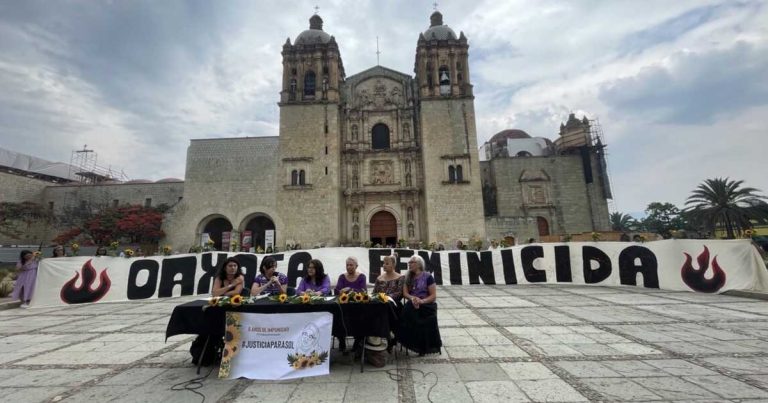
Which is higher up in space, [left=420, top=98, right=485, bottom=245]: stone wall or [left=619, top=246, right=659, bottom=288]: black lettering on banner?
[left=420, top=98, right=485, bottom=245]: stone wall

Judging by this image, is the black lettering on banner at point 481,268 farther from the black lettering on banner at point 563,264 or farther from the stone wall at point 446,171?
the stone wall at point 446,171

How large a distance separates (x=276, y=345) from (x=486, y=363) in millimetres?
2552

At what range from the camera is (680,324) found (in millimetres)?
5637

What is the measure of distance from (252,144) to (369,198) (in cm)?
924

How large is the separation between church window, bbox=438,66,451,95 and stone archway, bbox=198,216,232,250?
58.7 feet

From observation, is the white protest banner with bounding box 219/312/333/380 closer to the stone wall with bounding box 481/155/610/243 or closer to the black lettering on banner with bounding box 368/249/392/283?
the black lettering on banner with bounding box 368/249/392/283

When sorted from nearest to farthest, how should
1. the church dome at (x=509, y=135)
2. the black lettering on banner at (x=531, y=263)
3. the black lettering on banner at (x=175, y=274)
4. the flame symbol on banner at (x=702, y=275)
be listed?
1. the flame symbol on banner at (x=702, y=275)
2. the black lettering on banner at (x=175, y=274)
3. the black lettering on banner at (x=531, y=263)
4. the church dome at (x=509, y=135)

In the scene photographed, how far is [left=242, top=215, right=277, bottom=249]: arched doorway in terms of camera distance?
2280 cm

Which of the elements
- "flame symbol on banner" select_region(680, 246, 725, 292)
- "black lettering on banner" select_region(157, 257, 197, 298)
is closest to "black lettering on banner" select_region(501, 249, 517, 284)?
"flame symbol on banner" select_region(680, 246, 725, 292)

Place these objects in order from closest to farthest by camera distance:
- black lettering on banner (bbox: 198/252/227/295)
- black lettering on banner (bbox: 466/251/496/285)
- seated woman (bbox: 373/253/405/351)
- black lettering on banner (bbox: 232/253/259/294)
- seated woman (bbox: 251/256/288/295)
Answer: seated woman (bbox: 373/253/405/351)
seated woman (bbox: 251/256/288/295)
black lettering on banner (bbox: 198/252/227/295)
black lettering on banner (bbox: 232/253/259/294)
black lettering on banner (bbox: 466/251/496/285)

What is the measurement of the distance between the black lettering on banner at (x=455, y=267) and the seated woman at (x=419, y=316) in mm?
7841

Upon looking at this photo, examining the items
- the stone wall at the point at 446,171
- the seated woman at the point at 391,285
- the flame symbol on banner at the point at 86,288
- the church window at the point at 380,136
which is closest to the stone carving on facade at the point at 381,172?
the church window at the point at 380,136

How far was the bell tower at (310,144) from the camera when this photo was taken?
21453 mm

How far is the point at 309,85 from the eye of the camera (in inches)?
944
